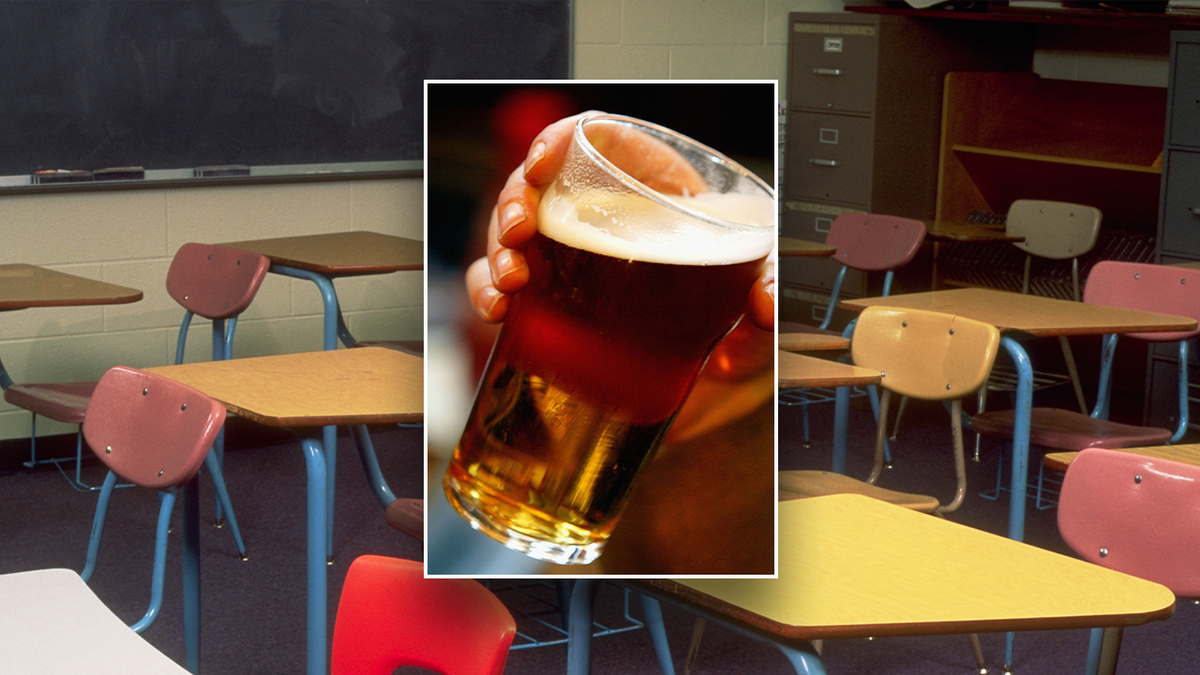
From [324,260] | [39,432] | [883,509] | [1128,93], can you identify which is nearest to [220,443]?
[324,260]

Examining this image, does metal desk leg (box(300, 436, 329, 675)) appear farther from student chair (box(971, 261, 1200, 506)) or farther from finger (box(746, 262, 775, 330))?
student chair (box(971, 261, 1200, 506))

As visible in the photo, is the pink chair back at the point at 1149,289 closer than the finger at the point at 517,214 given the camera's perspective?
No

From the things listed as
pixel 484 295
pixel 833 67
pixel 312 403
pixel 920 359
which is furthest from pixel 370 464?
pixel 833 67

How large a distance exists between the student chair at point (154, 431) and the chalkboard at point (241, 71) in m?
2.06

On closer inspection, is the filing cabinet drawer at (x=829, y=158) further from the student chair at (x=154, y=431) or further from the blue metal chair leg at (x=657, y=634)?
the student chair at (x=154, y=431)

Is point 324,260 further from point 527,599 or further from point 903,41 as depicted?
point 903,41

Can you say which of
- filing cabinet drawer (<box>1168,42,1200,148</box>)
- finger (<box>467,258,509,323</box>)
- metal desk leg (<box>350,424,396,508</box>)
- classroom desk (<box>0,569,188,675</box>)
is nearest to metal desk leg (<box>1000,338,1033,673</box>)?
metal desk leg (<box>350,424,396,508</box>)

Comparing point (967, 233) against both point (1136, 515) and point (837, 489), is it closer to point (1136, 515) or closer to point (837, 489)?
point (837, 489)

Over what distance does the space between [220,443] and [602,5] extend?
2.45m

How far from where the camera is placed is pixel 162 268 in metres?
4.23

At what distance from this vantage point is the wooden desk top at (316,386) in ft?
6.91

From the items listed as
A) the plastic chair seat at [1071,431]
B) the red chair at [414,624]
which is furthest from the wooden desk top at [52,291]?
the plastic chair seat at [1071,431]

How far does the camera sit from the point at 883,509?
1.60m

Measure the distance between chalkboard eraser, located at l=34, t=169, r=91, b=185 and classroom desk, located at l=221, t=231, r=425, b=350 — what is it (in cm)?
59
